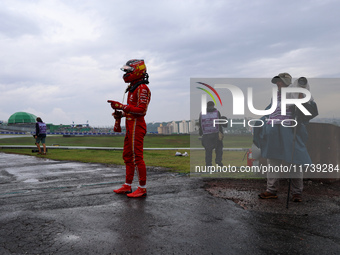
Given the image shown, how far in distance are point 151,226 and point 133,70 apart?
288 cm

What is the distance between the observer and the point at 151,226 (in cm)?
336

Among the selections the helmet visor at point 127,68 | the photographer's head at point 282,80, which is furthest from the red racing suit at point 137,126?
the photographer's head at point 282,80

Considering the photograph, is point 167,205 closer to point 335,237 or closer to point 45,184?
point 335,237

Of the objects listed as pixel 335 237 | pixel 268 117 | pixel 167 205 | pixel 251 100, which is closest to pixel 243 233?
pixel 335 237

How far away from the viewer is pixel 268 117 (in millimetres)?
5277

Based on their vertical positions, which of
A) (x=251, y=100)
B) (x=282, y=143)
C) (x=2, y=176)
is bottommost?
(x=2, y=176)

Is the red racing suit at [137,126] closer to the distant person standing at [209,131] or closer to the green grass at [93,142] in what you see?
the distant person standing at [209,131]

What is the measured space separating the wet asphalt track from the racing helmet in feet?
6.73

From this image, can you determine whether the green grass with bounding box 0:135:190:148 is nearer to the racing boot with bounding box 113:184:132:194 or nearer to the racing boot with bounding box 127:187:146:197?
the racing boot with bounding box 113:184:132:194

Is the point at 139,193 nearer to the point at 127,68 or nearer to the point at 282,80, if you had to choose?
the point at 127,68

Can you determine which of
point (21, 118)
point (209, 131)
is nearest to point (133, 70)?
point (209, 131)

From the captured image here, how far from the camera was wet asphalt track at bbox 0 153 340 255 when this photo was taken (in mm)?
2779

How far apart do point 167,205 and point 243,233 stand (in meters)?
1.39

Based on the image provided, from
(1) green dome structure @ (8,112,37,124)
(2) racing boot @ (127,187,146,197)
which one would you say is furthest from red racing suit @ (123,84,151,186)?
(1) green dome structure @ (8,112,37,124)
